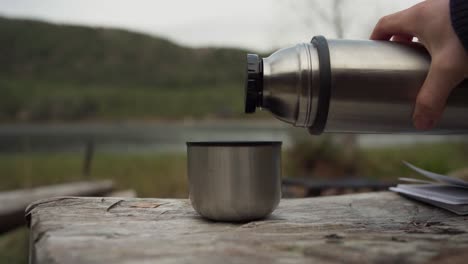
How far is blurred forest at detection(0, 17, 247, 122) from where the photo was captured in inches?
1232

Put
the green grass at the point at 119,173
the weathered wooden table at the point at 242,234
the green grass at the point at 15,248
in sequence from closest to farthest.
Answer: the weathered wooden table at the point at 242,234 < the green grass at the point at 15,248 < the green grass at the point at 119,173

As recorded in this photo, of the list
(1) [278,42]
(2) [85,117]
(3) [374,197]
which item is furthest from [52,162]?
(2) [85,117]

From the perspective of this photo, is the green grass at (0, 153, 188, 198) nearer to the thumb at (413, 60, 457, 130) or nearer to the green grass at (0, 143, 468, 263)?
the green grass at (0, 143, 468, 263)

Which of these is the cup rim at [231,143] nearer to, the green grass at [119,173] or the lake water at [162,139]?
the lake water at [162,139]

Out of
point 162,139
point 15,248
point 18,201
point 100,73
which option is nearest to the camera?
point 18,201

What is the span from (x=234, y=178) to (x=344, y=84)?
0.71 ft

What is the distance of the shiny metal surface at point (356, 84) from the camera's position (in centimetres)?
60

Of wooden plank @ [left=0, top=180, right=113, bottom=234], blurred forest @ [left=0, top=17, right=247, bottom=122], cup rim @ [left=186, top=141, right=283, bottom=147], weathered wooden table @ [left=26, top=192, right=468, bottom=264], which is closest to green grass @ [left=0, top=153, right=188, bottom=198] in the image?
wooden plank @ [left=0, top=180, right=113, bottom=234]

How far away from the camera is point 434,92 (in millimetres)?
575

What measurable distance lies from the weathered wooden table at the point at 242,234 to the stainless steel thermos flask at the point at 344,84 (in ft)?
0.54

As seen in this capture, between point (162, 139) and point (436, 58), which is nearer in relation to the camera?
point (436, 58)

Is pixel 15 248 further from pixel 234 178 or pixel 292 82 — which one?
pixel 292 82

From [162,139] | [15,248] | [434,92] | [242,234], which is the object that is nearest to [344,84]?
[434,92]

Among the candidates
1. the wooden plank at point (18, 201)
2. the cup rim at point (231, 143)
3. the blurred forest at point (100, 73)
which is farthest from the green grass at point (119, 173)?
the blurred forest at point (100, 73)
